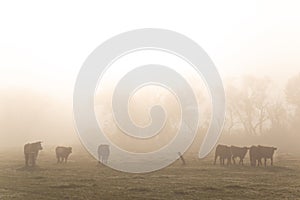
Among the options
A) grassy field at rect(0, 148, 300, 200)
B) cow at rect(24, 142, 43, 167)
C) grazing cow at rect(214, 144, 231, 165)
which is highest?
grazing cow at rect(214, 144, 231, 165)

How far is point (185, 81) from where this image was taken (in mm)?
96750

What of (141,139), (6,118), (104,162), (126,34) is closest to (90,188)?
(104,162)

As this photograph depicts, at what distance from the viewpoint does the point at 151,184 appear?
32.9m

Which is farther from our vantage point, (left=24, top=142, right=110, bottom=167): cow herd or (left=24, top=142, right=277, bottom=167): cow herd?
(left=24, top=142, right=277, bottom=167): cow herd

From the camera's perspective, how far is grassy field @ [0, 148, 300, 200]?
28125mm

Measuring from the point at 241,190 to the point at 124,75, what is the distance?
74.7 m

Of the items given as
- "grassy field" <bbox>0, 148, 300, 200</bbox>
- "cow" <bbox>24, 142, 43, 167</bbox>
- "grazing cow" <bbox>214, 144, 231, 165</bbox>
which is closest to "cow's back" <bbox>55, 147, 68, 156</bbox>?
"cow" <bbox>24, 142, 43, 167</bbox>

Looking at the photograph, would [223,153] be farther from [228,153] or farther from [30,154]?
[30,154]

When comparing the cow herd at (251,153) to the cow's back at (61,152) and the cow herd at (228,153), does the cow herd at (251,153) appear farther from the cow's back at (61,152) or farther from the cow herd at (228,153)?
the cow's back at (61,152)

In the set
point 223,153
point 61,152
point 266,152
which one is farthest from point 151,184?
point 61,152

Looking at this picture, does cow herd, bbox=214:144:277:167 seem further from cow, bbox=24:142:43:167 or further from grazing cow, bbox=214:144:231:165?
cow, bbox=24:142:43:167

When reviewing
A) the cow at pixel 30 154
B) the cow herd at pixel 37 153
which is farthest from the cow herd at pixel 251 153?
the cow at pixel 30 154

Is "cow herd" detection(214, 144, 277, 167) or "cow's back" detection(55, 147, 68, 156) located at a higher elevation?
"cow herd" detection(214, 144, 277, 167)

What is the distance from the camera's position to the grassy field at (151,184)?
28.1 metres
